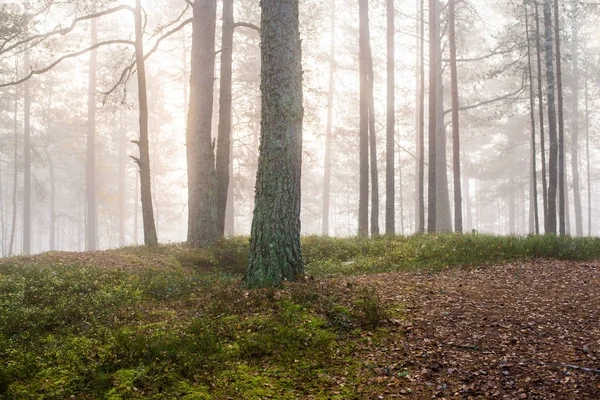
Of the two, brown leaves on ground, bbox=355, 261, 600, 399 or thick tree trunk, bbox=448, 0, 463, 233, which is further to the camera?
thick tree trunk, bbox=448, 0, 463, 233

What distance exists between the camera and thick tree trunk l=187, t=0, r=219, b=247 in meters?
13.8

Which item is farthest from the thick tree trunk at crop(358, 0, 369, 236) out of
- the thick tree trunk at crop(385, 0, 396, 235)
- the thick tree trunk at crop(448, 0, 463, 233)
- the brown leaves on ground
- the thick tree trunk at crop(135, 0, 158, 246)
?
the brown leaves on ground

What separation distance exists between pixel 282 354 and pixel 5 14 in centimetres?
1323

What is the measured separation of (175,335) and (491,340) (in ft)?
12.9

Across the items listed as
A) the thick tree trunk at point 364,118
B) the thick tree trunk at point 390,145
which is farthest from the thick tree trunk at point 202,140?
the thick tree trunk at point 390,145

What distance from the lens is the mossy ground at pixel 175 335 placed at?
470 centimetres

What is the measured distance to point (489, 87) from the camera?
131ft

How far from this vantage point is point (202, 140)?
14094mm

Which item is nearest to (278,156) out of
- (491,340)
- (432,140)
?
(491,340)

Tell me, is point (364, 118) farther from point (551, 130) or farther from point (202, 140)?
point (202, 140)

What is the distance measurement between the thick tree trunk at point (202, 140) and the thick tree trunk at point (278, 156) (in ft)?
20.6

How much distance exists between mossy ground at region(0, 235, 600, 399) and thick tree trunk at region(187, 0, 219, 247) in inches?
168

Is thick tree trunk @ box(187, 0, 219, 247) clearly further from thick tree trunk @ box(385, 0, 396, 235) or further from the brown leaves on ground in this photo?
thick tree trunk @ box(385, 0, 396, 235)

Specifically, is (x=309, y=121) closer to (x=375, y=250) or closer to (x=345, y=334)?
(x=375, y=250)
